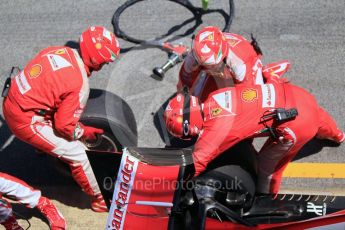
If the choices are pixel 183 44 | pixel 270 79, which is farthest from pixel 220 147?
pixel 183 44

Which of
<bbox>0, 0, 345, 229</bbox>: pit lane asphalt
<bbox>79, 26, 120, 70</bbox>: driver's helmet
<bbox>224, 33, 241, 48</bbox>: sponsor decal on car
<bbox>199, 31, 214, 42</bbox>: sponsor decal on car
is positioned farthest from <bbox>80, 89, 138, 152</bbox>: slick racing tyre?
<bbox>224, 33, 241, 48</bbox>: sponsor decal on car

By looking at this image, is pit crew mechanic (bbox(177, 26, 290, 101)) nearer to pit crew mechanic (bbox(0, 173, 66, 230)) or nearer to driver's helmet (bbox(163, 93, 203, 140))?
driver's helmet (bbox(163, 93, 203, 140))

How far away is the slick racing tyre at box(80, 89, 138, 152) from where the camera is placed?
4812 mm

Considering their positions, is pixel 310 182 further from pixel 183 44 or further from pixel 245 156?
pixel 183 44

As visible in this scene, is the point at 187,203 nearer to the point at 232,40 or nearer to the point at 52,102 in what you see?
the point at 52,102

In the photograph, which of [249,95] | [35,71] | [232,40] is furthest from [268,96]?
[35,71]

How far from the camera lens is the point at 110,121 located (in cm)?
482

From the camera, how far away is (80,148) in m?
4.55

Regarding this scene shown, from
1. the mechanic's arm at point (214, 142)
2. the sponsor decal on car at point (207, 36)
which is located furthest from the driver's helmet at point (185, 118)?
the sponsor decal on car at point (207, 36)

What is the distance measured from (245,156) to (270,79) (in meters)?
0.81

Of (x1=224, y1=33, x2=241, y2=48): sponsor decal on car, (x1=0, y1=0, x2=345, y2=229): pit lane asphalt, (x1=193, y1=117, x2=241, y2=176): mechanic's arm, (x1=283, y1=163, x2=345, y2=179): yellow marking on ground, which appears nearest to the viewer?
(x1=193, y1=117, x2=241, y2=176): mechanic's arm

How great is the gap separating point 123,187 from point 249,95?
128cm

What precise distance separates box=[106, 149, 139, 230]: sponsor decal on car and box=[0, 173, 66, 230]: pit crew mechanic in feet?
3.74

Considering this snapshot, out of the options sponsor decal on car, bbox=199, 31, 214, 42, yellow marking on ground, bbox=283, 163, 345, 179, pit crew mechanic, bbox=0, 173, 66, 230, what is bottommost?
pit crew mechanic, bbox=0, 173, 66, 230
